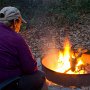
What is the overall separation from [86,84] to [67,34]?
12.2 feet

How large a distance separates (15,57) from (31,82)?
0.48 m

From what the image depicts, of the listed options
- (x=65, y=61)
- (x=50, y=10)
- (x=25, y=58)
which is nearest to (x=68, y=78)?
(x=65, y=61)

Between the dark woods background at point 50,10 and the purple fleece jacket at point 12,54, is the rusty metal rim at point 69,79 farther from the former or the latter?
the dark woods background at point 50,10

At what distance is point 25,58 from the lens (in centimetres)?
368

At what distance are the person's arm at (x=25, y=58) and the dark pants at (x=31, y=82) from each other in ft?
0.27

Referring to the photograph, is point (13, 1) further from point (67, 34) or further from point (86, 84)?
point (86, 84)

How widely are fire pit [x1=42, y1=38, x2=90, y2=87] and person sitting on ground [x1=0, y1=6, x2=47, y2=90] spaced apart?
856 millimetres

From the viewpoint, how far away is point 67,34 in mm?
8500

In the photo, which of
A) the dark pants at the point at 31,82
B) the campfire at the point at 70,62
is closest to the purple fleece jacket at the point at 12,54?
the dark pants at the point at 31,82

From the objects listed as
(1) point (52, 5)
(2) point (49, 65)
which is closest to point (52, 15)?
(1) point (52, 5)

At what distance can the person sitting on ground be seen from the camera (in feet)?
11.6

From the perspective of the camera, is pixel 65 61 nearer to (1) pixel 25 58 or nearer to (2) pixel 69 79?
(2) pixel 69 79

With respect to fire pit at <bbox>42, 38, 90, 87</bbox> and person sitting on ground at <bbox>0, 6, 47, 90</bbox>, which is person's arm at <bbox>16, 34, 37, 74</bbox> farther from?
fire pit at <bbox>42, 38, 90, 87</bbox>

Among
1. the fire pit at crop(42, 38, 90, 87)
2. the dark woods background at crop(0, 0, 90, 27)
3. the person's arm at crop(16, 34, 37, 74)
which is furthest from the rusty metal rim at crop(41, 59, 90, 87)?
the dark woods background at crop(0, 0, 90, 27)
